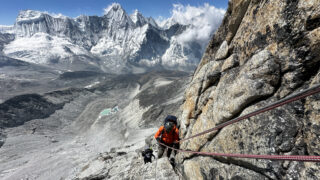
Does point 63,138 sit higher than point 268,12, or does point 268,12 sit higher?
point 268,12

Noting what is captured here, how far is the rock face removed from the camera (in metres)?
3.75

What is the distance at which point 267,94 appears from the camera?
184 inches

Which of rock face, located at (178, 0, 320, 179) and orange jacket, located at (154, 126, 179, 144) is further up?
rock face, located at (178, 0, 320, 179)

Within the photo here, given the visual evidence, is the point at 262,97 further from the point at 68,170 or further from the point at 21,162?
the point at 21,162

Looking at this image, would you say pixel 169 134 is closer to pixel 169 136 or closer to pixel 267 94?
pixel 169 136

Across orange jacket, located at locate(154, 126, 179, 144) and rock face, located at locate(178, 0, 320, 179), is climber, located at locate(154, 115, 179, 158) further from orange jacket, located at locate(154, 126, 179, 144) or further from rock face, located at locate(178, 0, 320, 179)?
rock face, located at locate(178, 0, 320, 179)

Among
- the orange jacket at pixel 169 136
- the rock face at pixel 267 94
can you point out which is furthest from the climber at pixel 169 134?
the rock face at pixel 267 94

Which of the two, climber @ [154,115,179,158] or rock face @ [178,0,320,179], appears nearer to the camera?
rock face @ [178,0,320,179]

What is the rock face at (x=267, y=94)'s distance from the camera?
3.75 metres

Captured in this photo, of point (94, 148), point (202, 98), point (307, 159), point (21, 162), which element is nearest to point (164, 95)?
point (94, 148)

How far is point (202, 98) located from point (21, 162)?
5573 centimetres

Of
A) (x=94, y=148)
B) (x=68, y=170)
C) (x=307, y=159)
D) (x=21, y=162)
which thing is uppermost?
(x=307, y=159)

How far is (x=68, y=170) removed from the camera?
3438 cm

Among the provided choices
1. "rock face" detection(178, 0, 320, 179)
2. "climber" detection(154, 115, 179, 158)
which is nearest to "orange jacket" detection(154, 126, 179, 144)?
"climber" detection(154, 115, 179, 158)
